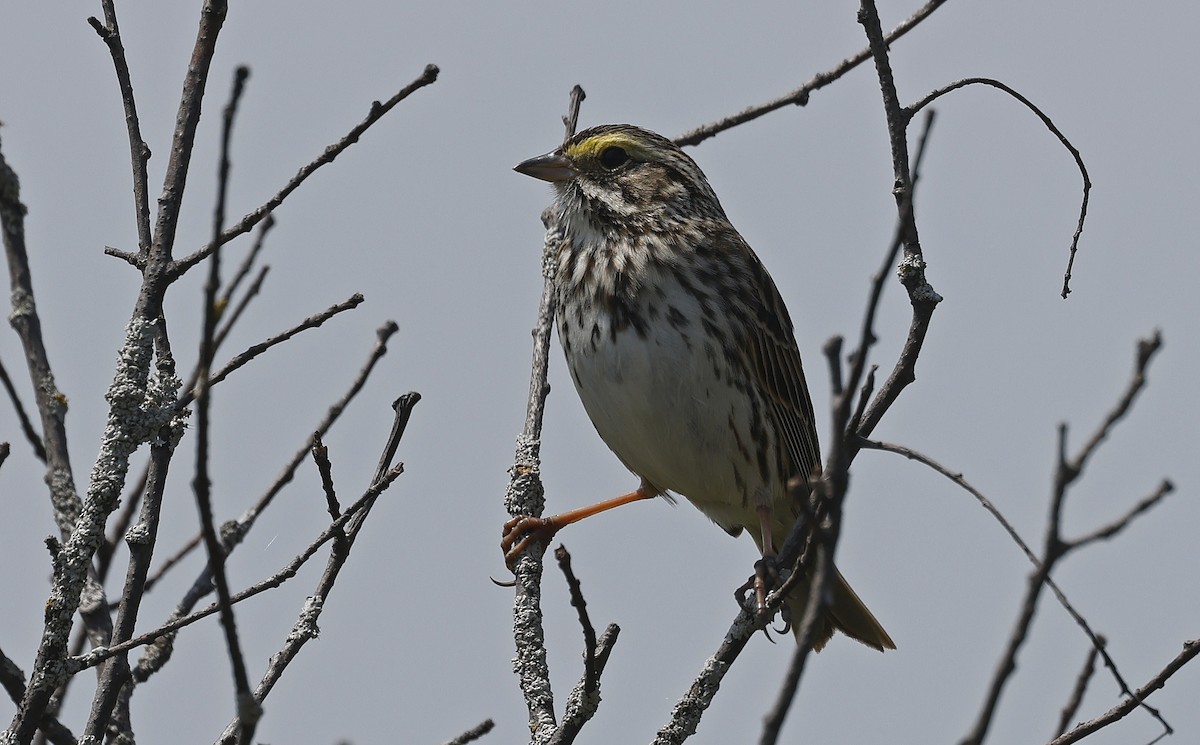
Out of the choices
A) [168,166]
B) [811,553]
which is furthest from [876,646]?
[168,166]

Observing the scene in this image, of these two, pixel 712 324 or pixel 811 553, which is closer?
pixel 811 553

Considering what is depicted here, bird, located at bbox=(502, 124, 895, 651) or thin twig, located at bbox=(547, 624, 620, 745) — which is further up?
bird, located at bbox=(502, 124, 895, 651)

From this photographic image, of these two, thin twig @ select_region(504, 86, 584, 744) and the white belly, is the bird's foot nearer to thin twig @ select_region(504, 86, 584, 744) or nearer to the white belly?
thin twig @ select_region(504, 86, 584, 744)

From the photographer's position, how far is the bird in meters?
5.63

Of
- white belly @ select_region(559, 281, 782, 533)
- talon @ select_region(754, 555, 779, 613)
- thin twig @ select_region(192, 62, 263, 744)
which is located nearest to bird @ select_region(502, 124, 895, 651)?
white belly @ select_region(559, 281, 782, 533)

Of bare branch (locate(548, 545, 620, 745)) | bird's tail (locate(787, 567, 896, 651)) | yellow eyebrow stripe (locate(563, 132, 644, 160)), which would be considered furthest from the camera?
yellow eyebrow stripe (locate(563, 132, 644, 160))

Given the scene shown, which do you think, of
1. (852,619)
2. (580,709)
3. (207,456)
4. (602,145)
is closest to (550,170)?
(602,145)

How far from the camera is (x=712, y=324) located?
570 centimetres

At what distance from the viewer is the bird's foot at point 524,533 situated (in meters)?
5.57

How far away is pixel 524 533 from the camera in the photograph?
222 inches

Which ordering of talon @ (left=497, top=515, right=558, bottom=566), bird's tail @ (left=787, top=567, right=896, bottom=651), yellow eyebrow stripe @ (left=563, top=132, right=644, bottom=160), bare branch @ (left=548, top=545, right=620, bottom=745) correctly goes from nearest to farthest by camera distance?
1. bare branch @ (left=548, top=545, right=620, bottom=745)
2. talon @ (left=497, top=515, right=558, bottom=566)
3. bird's tail @ (left=787, top=567, right=896, bottom=651)
4. yellow eyebrow stripe @ (left=563, top=132, right=644, bottom=160)

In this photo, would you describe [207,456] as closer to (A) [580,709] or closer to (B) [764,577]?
(A) [580,709]

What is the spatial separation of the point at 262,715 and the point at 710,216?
4359 millimetres

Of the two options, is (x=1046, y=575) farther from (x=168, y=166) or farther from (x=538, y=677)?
(x=538, y=677)
